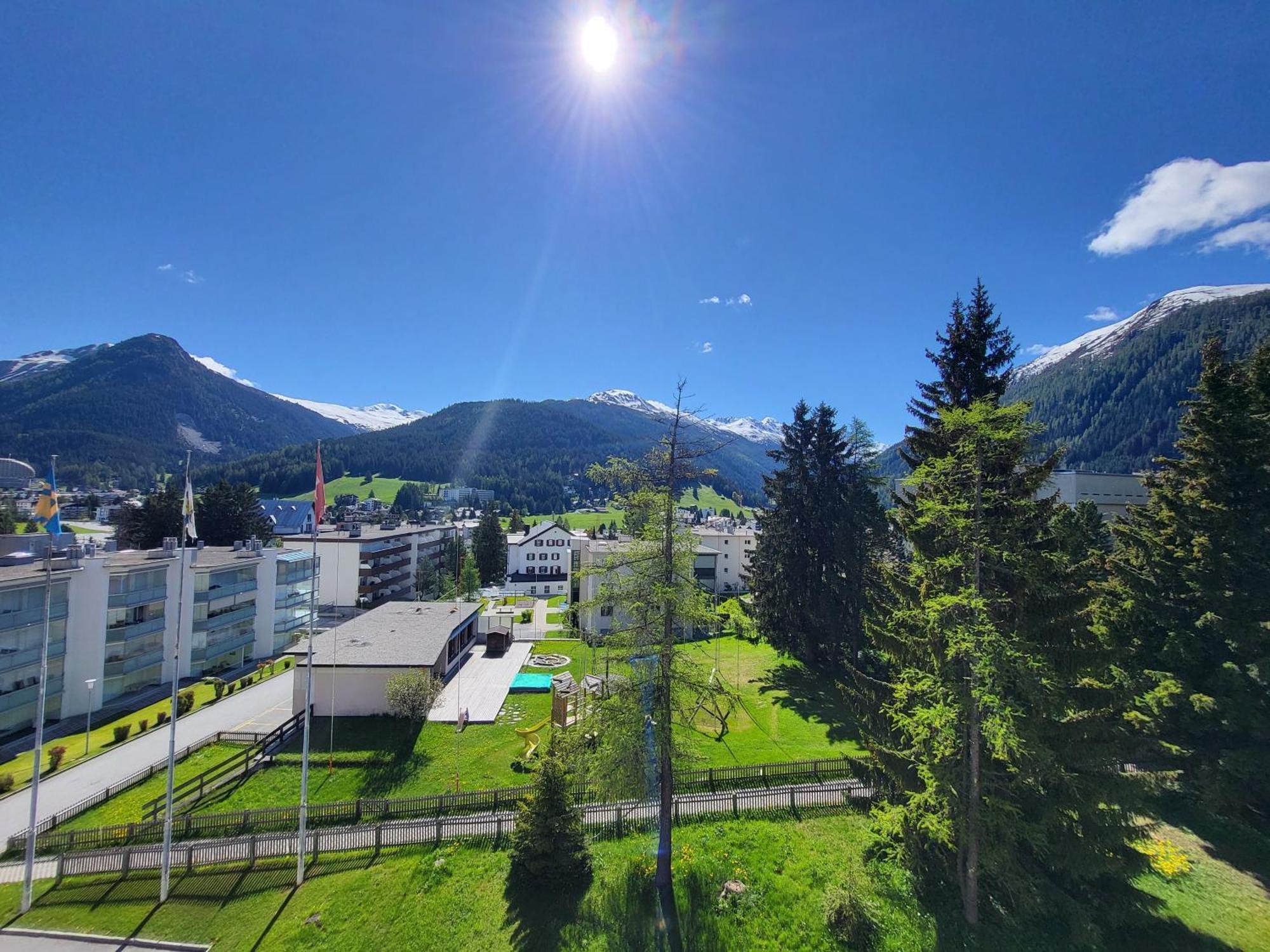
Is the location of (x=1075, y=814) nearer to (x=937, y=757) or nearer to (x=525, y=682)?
(x=937, y=757)

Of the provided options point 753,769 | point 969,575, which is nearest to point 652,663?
point 969,575

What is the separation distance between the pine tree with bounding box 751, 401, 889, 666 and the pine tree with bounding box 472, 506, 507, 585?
50957 millimetres

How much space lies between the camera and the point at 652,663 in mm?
13891

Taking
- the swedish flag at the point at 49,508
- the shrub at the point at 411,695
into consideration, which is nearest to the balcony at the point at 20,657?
the shrub at the point at 411,695

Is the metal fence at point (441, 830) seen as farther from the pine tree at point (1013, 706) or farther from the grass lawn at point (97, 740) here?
the grass lawn at point (97, 740)

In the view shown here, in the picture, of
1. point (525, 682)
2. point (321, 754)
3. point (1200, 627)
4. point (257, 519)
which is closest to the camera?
point (1200, 627)

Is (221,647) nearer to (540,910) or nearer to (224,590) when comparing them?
(224,590)

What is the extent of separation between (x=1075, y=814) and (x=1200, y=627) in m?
10.3

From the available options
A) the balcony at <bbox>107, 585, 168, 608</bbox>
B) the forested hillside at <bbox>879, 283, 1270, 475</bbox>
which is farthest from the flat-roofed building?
the forested hillside at <bbox>879, 283, 1270, 475</bbox>

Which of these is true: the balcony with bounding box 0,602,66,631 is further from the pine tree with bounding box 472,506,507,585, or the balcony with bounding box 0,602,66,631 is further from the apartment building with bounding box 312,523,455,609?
the pine tree with bounding box 472,506,507,585

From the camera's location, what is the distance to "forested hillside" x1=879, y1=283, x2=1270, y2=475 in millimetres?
140625

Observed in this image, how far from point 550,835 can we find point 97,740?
2656cm

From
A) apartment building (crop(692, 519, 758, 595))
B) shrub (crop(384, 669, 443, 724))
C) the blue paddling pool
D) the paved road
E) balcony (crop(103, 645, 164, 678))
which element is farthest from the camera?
apartment building (crop(692, 519, 758, 595))

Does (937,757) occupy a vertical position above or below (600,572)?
below
